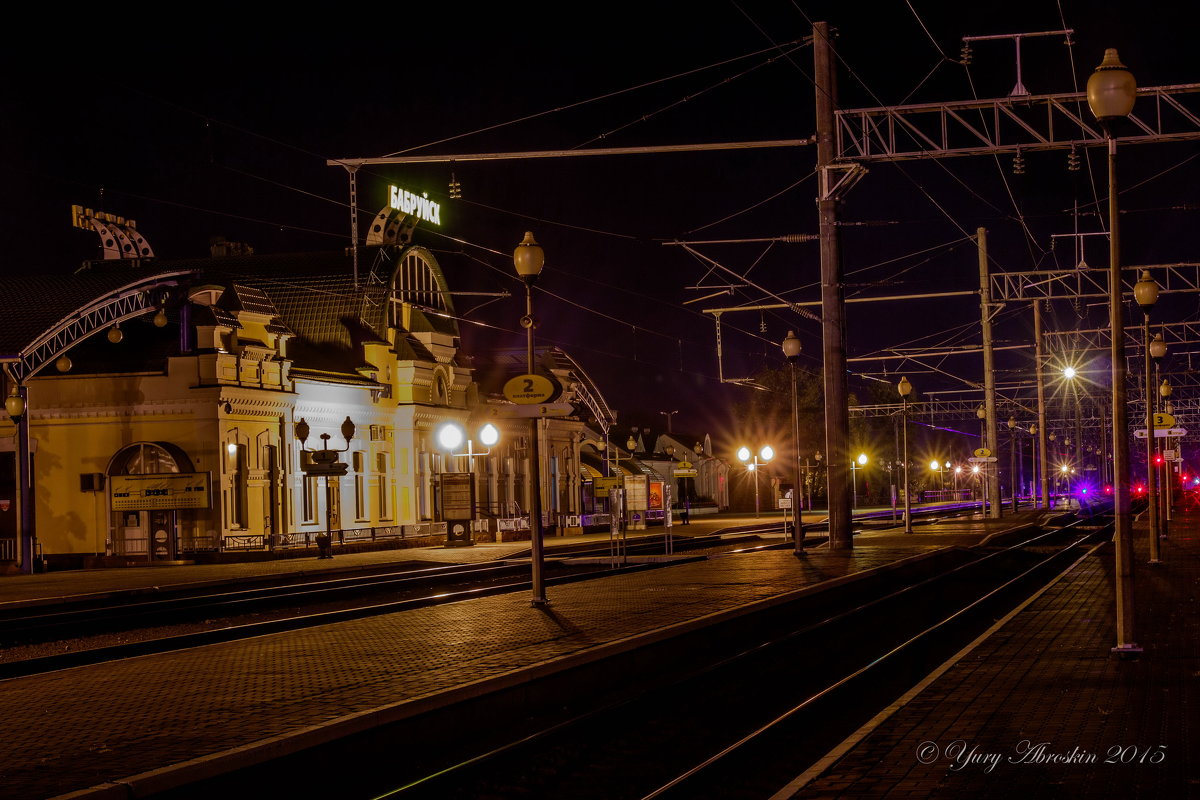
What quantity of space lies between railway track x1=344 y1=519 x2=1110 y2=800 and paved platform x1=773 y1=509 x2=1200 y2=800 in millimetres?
772

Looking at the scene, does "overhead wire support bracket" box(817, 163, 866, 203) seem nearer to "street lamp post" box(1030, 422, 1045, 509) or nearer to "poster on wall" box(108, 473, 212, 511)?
"poster on wall" box(108, 473, 212, 511)

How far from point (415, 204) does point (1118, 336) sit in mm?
55321

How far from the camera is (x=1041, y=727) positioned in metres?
9.84

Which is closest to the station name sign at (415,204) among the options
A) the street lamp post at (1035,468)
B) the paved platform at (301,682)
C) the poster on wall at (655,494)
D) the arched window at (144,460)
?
the arched window at (144,460)

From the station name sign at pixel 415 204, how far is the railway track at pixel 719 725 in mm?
46695

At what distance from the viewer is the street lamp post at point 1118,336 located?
1267 cm

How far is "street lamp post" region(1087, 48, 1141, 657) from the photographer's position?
12.7m

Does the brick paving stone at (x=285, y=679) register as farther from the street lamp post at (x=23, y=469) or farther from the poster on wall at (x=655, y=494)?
the poster on wall at (x=655, y=494)

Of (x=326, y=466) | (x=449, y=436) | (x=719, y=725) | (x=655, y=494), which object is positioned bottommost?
(x=719, y=725)

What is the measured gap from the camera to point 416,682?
12.6 meters

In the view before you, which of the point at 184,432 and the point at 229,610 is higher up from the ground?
the point at 184,432

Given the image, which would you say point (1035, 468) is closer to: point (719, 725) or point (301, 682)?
point (719, 725)

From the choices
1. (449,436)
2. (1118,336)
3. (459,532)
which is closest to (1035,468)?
(449,436)

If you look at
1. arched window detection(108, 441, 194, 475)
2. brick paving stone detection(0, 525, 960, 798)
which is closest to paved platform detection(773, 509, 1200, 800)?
brick paving stone detection(0, 525, 960, 798)
